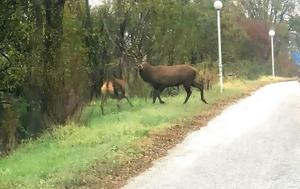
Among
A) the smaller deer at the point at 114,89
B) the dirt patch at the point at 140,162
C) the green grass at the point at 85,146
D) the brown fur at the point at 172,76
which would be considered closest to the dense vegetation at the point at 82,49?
the smaller deer at the point at 114,89

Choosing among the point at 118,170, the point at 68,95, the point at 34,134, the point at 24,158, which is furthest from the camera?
the point at 34,134

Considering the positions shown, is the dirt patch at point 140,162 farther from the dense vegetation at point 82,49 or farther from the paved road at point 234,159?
the dense vegetation at point 82,49

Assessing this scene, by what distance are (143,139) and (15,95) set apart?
8.51 m

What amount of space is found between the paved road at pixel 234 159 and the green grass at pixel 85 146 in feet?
3.36

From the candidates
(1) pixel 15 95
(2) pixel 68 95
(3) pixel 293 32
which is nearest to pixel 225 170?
(2) pixel 68 95

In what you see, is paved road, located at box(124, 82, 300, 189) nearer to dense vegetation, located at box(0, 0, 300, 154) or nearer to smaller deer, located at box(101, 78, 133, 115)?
dense vegetation, located at box(0, 0, 300, 154)

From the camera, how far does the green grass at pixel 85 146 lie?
10680mm

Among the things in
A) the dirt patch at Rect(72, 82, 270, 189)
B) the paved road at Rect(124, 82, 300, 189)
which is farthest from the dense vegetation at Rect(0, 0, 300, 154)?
the paved road at Rect(124, 82, 300, 189)

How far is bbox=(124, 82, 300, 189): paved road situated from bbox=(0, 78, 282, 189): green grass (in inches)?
40.4

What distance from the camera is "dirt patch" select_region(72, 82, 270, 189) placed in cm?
1032

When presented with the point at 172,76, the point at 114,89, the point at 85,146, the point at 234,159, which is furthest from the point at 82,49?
the point at 234,159

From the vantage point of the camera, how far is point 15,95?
2123 centimetres

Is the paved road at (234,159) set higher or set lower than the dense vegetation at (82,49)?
lower

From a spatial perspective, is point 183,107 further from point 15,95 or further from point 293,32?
point 293,32
